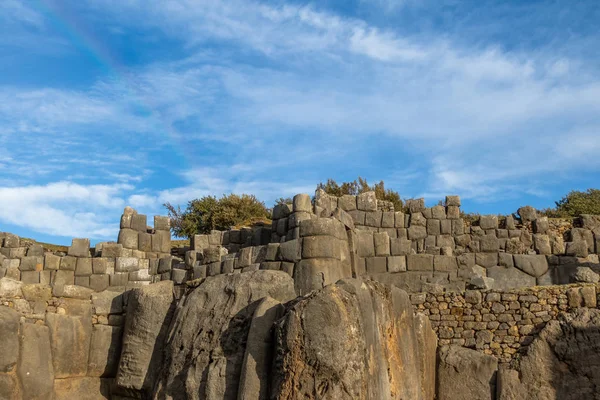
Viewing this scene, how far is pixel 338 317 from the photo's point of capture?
41.7ft

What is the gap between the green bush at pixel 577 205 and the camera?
33.5 meters

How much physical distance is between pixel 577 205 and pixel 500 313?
18847 millimetres

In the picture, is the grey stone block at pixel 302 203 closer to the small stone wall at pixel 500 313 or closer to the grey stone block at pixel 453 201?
the small stone wall at pixel 500 313

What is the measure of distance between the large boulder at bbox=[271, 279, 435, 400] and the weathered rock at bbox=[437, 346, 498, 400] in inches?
111

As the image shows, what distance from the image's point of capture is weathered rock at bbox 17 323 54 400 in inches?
655

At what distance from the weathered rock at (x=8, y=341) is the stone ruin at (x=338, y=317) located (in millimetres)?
31

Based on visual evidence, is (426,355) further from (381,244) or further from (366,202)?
(366,202)

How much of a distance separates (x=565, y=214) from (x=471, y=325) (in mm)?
17880

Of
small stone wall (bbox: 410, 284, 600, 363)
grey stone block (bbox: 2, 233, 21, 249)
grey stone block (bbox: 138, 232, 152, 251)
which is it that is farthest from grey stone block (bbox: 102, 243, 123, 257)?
small stone wall (bbox: 410, 284, 600, 363)

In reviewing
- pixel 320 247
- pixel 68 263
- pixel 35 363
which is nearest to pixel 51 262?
pixel 68 263

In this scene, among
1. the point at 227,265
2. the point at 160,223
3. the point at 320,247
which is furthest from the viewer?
the point at 160,223

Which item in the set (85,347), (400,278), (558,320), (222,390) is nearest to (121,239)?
(85,347)

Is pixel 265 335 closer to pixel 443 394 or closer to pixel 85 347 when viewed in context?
pixel 443 394

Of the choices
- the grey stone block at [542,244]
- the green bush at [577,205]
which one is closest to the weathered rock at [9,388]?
the grey stone block at [542,244]
